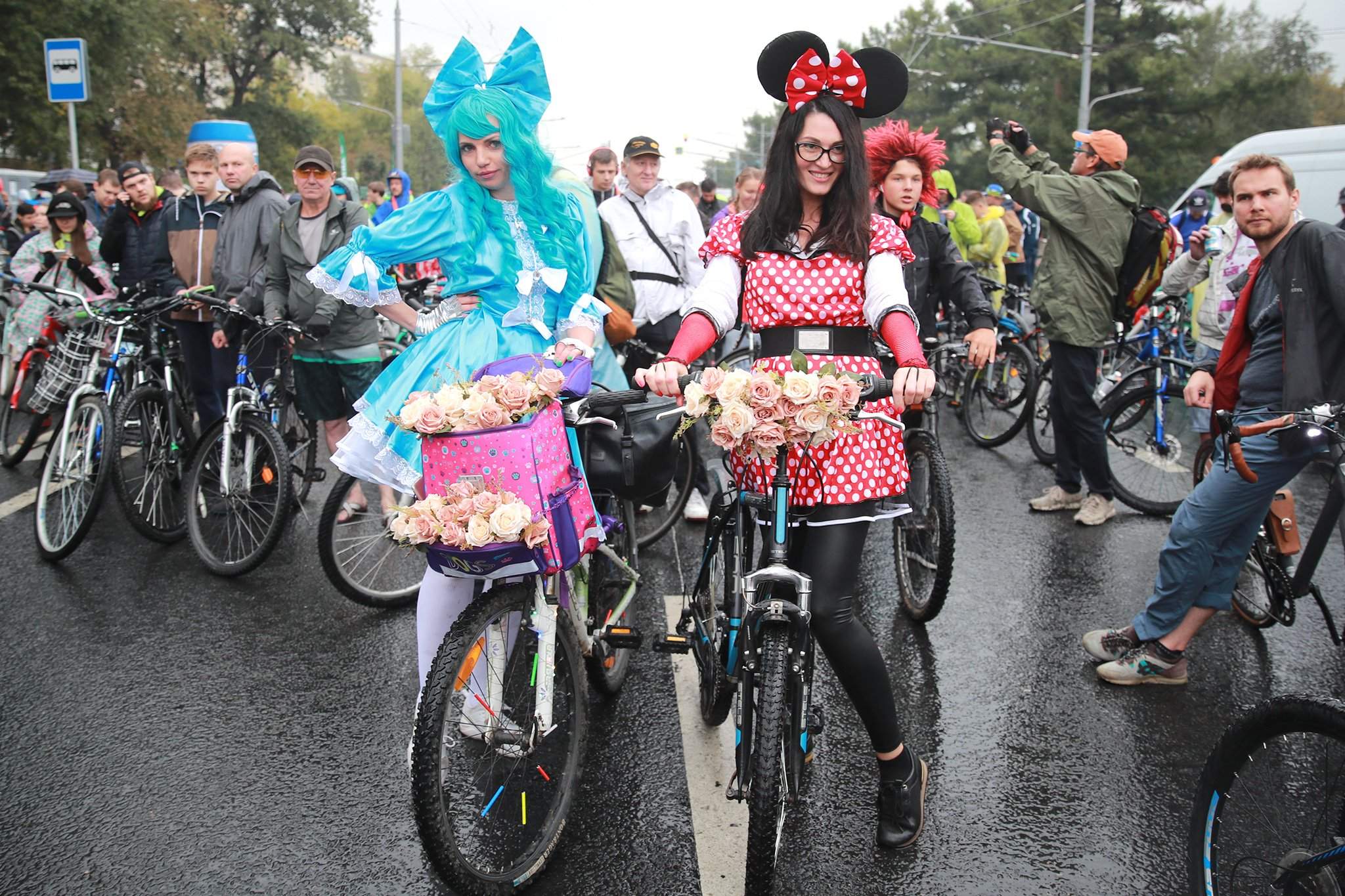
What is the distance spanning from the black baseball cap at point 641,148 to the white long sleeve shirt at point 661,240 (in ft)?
0.79

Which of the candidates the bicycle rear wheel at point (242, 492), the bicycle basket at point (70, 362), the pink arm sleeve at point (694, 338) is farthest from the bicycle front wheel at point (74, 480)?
the pink arm sleeve at point (694, 338)

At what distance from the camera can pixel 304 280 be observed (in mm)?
5441

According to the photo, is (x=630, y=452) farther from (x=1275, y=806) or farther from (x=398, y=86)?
(x=398, y=86)

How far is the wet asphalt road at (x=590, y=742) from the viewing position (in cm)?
282

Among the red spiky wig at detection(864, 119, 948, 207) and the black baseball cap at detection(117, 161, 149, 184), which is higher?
the red spiky wig at detection(864, 119, 948, 207)

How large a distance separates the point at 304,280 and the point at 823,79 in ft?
11.6

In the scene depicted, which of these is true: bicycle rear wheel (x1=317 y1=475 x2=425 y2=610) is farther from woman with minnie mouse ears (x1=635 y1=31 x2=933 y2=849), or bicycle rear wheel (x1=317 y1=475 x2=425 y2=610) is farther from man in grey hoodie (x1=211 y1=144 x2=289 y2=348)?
woman with minnie mouse ears (x1=635 y1=31 x2=933 y2=849)

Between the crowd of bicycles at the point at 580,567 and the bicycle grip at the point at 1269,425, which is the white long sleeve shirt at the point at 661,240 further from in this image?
the bicycle grip at the point at 1269,425

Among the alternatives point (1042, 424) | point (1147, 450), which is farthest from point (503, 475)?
point (1042, 424)

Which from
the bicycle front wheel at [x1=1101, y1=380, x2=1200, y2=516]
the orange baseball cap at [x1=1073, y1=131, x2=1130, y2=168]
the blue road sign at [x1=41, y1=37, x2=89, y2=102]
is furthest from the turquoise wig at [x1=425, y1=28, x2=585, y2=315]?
the blue road sign at [x1=41, y1=37, x2=89, y2=102]

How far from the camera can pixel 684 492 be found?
217 inches

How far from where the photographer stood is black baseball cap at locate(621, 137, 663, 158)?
6922mm

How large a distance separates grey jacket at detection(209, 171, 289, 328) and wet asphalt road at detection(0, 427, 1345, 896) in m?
1.64

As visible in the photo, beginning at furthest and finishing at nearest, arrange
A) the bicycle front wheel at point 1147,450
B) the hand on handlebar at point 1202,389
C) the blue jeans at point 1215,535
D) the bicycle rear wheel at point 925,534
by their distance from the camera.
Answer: the bicycle front wheel at point 1147,450
the bicycle rear wheel at point 925,534
the hand on handlebar at point 1202,389
the blue jeans at point 1215,535
